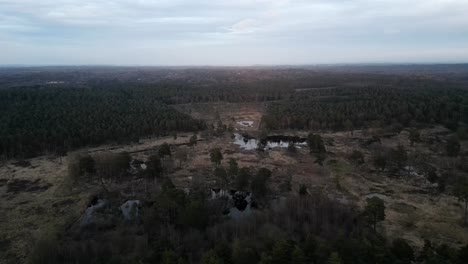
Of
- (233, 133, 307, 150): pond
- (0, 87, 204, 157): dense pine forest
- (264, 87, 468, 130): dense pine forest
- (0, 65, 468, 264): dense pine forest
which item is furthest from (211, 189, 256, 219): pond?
(264, 87, 468, 130): dense pine forest

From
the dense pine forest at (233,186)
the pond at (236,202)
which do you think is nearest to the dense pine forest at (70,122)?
the dense pine forest at (233,186)

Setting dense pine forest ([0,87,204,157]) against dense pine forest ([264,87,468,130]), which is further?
dense pine forest ([264,87,468,130])

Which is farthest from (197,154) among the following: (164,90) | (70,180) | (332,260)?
(164,90)

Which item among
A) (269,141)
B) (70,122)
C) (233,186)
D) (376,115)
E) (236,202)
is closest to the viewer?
(236,202)

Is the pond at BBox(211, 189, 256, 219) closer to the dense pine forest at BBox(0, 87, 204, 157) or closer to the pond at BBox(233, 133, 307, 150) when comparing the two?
the pond at BBox(233, 133, 307, 150)

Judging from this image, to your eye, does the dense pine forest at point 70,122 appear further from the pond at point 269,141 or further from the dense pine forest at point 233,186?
the pond at point 269,141

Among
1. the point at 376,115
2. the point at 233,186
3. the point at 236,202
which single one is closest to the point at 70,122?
the point at 233,186

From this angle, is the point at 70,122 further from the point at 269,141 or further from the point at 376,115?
the point at 376,115

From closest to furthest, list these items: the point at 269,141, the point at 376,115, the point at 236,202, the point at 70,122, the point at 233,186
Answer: the point at 236,202
the point at 233,186
the point at 70,122
the point at 269,141
the point at 376,115

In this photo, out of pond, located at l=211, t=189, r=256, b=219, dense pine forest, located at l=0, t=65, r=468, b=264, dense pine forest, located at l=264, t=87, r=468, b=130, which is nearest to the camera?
dense pine forest, located at l=0, t=65, r=468, b=264

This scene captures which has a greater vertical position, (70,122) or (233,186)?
(70,122)
